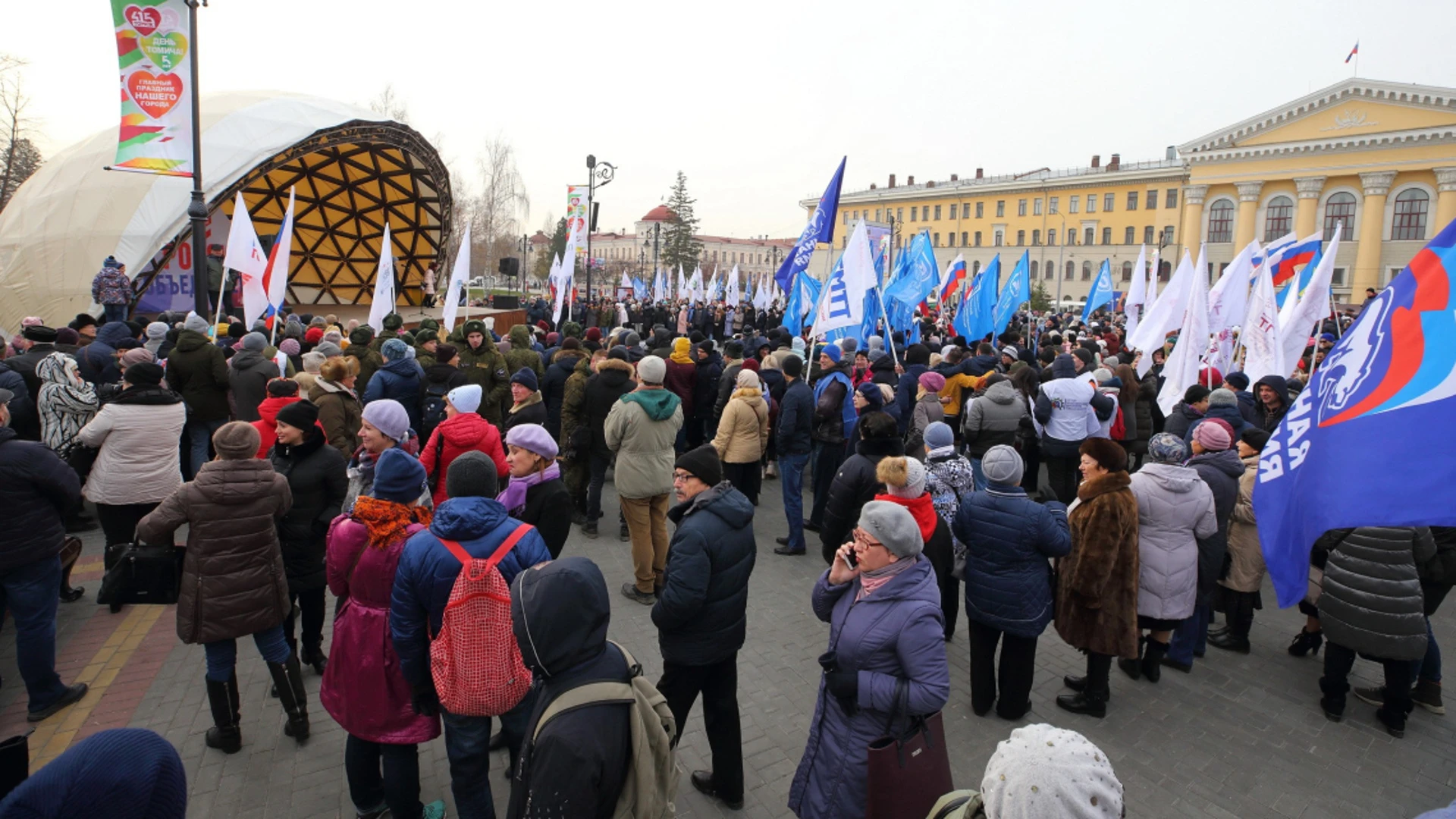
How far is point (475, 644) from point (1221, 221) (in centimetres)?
7731

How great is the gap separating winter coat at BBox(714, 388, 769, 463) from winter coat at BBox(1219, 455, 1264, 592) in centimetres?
397

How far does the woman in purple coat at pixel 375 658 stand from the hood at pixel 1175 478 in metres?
4.46

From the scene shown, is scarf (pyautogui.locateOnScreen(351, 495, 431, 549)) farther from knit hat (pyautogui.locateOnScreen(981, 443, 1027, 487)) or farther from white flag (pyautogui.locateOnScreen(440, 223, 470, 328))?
white flag (pyautogui.locateOnScreen(440, 223, 470, 328))

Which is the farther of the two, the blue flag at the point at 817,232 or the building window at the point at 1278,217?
the building window at the point at 1278,217

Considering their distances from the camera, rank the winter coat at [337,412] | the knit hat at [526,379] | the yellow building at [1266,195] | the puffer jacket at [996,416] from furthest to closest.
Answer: the yellow building at [1266,195] → the puffer jacket at [996,416] → the knit hat at [526,379] → the winter coat at [337,412]

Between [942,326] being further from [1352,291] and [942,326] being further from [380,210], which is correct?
[1352,291]

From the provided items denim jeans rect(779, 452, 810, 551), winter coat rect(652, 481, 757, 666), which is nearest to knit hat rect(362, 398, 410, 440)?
winter coat rect(652, 481, 757, 666)

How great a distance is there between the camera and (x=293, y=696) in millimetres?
4121

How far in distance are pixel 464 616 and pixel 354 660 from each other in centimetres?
73

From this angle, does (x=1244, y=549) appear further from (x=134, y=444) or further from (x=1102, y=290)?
(x=1102, y=290)

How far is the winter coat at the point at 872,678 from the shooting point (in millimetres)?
2863

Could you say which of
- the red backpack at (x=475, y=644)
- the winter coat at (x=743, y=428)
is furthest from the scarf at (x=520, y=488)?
the winter coat at (x=743, y=428)

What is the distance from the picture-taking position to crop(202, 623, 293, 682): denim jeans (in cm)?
393

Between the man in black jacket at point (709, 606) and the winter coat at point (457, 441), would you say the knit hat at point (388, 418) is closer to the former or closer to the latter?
the winter coat at point (457, 441)
